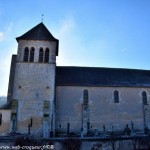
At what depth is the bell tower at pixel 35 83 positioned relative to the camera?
2444 cm

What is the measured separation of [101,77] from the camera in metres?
30.4

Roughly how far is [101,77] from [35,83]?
9934 millimetres

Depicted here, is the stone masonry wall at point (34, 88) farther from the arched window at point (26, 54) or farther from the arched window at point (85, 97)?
the arched window at point (85, 97)

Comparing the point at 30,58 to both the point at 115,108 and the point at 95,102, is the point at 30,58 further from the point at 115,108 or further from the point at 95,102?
the point at 115,108

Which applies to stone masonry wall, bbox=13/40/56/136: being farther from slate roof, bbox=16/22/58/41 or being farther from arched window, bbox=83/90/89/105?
arched window, bbox=83/90/89/105

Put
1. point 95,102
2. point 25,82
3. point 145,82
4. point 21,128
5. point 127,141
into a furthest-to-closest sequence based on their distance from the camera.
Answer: point 145,82
point 95,102
point 25,82
point 21,128
point 127,141

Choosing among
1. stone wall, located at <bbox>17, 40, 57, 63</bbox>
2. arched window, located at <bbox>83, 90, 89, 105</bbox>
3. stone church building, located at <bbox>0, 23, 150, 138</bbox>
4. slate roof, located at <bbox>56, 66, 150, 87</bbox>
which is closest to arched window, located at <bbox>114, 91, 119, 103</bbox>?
stone church building, located at <bbox>0, 23, 150, 138</bbox>

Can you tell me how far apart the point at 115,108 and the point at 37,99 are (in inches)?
420

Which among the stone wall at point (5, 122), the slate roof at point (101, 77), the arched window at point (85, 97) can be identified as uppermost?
the slate roof at point (101, 77)

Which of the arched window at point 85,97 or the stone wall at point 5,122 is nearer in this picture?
the stone wall at point 5,122

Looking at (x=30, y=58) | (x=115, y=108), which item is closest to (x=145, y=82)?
(x=115, y=108)

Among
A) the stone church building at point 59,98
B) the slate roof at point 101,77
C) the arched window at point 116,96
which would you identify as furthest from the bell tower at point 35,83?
the arched window at point 116,96

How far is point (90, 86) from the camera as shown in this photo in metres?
28.4

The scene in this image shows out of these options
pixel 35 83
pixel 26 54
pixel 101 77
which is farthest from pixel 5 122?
pixel 101 77
